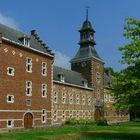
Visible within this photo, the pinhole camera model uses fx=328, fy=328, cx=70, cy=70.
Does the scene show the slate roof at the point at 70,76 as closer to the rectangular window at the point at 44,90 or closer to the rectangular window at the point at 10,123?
the rectangular window at the point at 44,90

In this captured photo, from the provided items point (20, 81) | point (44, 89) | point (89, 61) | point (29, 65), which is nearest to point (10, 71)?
point (20, 81)

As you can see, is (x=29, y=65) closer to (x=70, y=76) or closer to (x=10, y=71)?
(x=10, y=71)

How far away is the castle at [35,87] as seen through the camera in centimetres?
3847

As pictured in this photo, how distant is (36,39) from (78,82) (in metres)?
16.7

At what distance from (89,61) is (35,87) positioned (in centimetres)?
2483

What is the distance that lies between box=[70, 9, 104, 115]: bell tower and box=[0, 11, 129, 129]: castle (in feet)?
0.70

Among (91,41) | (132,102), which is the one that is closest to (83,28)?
(91,41)

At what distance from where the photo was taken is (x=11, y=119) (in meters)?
38.9

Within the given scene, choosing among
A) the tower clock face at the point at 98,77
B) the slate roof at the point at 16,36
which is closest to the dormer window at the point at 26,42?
the slate roof at the point at 16,36

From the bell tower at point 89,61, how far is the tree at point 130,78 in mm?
40700

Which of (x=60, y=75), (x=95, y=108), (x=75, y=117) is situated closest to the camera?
(x=60, y=75)

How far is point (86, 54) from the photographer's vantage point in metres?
67.5

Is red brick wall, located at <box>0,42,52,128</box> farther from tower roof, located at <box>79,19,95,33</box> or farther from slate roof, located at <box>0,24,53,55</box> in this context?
tower roof, located at <box>79,19,95,33</box>

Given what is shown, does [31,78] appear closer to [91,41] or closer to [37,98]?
[37,98]
